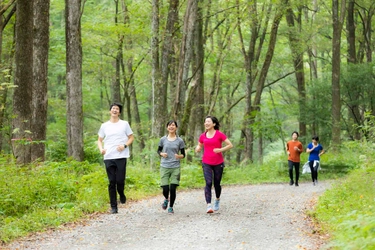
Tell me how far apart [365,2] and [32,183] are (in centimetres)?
2967

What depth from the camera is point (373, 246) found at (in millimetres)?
5133

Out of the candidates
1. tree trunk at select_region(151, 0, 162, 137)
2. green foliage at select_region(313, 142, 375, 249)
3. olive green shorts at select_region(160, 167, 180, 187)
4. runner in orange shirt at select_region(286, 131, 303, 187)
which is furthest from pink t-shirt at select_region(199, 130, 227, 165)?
tree trunk at select_region(151, 0, 162, 137)

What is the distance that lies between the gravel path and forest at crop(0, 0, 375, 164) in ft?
12.1

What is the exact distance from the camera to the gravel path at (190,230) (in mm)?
7422

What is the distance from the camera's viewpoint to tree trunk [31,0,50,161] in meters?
14.3

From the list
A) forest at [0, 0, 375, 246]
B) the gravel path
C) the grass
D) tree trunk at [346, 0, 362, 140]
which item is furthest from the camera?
tree trunk at [346, 0, 362, 140]

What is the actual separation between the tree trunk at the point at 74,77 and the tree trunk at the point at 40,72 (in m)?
1.09

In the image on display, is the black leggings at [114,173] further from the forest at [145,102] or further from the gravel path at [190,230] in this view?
the forest at [145,102]

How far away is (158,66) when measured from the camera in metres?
22.3

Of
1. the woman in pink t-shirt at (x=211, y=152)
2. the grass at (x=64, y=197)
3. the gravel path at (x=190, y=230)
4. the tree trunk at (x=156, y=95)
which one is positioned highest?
the tree trunk at (x=156, y=95)

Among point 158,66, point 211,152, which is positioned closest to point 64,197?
point 211,152

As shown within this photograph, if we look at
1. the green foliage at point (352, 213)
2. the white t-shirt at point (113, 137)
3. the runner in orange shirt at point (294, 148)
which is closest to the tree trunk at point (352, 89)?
the green foliage at point (352, 213)

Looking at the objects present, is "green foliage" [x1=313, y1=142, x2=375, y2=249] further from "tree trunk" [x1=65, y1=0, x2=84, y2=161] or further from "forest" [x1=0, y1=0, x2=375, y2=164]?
"tree trunk" [x1=65, y1=0, x2=84, y2=161]

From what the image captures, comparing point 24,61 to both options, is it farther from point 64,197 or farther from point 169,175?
point 169,175
